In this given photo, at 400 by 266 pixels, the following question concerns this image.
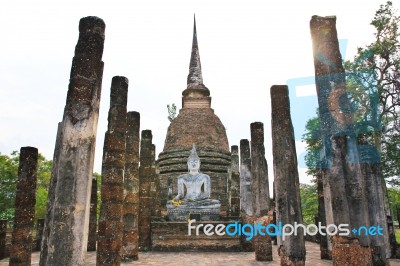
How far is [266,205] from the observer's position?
8.91m

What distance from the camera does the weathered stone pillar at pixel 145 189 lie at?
436 inches

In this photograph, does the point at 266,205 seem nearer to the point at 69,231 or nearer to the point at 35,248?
the point at 69,231

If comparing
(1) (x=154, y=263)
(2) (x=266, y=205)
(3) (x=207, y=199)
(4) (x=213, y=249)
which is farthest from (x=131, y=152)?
(3) (x=207, y=199)

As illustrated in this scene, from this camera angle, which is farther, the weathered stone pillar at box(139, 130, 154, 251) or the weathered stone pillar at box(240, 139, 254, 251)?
the weathered stone pillar at box(240, 139, 254, 251)

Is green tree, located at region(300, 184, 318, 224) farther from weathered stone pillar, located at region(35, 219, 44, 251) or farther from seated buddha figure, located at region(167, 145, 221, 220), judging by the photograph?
weathered stone pillar, located at region(35, 219, 44, 251)

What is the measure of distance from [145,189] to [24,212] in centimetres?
416

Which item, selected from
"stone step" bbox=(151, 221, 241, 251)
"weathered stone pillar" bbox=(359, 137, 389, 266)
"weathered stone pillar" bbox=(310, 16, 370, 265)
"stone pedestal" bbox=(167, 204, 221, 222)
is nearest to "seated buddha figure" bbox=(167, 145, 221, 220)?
"stone pedestal" bbox=(167, 204, 221, 222)

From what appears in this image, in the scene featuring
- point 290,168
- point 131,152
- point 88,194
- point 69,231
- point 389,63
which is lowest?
point 69,231

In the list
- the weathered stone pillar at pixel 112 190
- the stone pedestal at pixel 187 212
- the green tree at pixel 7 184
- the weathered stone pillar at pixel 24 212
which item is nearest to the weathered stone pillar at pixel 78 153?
the weathered stone pillar at pixel 112 190

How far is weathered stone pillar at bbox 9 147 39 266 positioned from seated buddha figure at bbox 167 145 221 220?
7937mm

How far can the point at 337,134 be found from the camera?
5.67m

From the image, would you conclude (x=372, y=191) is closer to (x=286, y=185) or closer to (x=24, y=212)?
(x=286, y=185)

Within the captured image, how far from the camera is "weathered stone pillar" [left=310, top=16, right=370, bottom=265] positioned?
528 cm

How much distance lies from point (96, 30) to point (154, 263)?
18.9 ft
